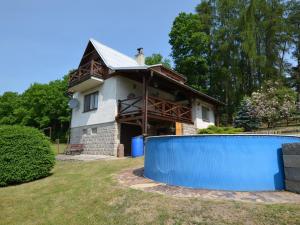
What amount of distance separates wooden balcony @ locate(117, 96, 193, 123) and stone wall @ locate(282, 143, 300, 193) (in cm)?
881

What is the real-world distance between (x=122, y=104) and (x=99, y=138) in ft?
8.89

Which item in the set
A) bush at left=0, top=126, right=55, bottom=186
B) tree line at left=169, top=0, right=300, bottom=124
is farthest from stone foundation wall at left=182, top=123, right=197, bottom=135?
tree line at left=169, top=0, right=300, bottom=124

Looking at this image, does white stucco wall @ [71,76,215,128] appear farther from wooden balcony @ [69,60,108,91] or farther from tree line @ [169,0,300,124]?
tree line @ [169,0,300,124]

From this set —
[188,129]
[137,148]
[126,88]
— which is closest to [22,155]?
[137,148]

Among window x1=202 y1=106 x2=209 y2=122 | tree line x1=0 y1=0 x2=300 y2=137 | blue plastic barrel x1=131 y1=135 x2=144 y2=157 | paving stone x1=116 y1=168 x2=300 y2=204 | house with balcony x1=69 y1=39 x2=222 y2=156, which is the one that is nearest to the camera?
paving stone x1=116 y1=168 x2=300 y2=204

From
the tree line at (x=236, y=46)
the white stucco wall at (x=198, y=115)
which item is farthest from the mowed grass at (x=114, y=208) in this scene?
the tree line at (x=236, y=46)

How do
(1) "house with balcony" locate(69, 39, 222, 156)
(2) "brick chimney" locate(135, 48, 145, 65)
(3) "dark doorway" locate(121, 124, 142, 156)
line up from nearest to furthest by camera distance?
1. (1) "house with balcony" locate(69, 39, 222, 156)
2. (3) "dark doorway" locate(121, 124, 142, 156)
3. (2) "brick chimney" locate(135, 48, 145, 65)

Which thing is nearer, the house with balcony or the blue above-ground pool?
the blue above-ground pool

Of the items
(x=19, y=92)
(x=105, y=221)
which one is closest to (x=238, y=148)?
(x=105, y=221)

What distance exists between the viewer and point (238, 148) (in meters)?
6.23

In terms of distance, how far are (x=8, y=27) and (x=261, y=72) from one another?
25.8 m

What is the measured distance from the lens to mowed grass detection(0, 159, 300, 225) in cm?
429

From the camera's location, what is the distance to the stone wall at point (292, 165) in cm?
582

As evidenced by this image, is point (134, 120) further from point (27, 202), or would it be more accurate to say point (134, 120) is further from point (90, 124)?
point (27, 202)
